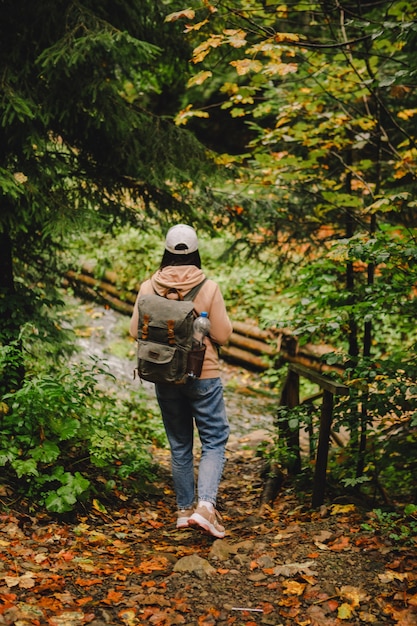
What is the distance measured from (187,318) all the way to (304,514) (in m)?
2.16

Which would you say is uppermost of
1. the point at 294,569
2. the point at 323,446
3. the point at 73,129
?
the point at 73,129

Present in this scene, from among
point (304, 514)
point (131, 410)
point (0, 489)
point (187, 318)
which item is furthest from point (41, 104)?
point (131, 410)

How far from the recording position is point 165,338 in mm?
3787

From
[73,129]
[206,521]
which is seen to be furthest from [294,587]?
[73,129]

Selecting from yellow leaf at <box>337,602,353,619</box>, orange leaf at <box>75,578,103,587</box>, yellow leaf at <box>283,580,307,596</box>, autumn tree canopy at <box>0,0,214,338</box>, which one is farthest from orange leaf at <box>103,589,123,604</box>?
autumn tree canopy at <box>0,0,214,338</box>

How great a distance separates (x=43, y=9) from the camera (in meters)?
4.85

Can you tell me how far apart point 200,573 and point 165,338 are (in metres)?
1.48

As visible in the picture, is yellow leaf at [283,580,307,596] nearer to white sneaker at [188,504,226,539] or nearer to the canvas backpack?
white sneaker at [188,504,226,539]

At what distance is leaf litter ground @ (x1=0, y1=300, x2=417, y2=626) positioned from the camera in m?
2.81

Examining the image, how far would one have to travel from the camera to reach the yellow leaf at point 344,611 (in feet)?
9.06

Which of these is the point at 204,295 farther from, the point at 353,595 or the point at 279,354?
the point at 279,354

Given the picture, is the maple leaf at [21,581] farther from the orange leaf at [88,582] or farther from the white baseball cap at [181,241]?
the white baseball cap at [181,241]

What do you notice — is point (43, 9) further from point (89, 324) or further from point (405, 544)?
point (89, 324)

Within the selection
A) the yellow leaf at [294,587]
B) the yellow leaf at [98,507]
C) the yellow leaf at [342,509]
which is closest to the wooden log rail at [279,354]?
the yellow leaf at [342,509]
